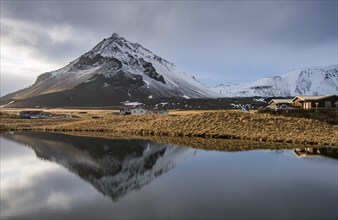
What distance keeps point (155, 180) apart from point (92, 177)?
21.3 feet

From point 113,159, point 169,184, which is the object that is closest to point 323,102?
point 113,159

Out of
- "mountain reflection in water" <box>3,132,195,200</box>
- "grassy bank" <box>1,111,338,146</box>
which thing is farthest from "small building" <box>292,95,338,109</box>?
"mountain reflection in water" <box>3,132,195,200</box>

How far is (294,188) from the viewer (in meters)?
28.1

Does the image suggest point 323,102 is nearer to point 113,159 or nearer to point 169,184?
point 113,159

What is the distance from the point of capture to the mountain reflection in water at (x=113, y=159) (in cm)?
3216

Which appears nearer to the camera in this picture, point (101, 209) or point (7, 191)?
point (101, 209)

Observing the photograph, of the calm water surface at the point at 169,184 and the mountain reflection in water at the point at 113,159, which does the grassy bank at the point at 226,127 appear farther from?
the mountain reflection in water at the point at 113,159

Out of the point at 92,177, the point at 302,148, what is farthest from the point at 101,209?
the point at 302,148

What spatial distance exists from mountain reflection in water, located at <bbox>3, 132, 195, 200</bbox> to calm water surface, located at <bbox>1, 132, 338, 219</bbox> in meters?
0.11

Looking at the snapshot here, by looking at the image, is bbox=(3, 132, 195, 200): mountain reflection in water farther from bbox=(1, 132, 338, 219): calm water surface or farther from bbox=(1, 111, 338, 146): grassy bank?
bbox=(1, 111, 338, 146): grassy bank

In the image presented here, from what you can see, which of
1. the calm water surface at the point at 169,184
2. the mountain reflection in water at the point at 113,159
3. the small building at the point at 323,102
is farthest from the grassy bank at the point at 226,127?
the small building at the point at 323,102

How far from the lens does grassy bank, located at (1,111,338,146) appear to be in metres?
57.5

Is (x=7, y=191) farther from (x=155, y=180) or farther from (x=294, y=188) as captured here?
(x=294, y=188)

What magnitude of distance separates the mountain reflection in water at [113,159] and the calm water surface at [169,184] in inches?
4.2
